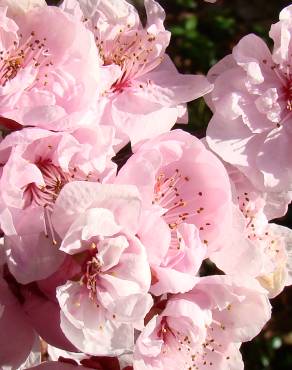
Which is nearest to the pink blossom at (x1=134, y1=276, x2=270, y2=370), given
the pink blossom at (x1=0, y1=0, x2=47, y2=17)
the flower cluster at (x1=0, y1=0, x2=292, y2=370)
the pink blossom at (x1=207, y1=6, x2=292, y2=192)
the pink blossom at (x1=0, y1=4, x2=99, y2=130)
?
the flower cluster at (x1=0, y1=0, x2=292, y2=370)

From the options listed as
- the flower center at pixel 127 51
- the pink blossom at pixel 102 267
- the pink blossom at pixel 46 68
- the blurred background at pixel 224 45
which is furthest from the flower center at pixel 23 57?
the blurred background at pixel 224 45

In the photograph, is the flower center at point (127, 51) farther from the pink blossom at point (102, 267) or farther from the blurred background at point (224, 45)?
the blurred background at point (224, 45)

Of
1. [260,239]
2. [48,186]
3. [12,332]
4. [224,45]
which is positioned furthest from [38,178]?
[224,45]

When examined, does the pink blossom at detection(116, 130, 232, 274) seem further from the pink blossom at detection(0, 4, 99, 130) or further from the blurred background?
the blurred background

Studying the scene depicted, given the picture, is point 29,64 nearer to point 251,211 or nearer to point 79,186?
point 79,186

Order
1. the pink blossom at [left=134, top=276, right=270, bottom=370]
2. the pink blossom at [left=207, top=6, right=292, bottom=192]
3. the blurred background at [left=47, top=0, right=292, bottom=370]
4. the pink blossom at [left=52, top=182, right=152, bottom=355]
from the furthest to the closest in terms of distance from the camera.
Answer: the blurred background at [left=47, top=0, right=292, bottom=370], the pink blossom at [left=207, top=6, right=292, bottom=192], the pink blossom at [left=134, top=276, right=270, bottom=370], the pink blossom at [left=52, top=182, right=152, bottom=355]

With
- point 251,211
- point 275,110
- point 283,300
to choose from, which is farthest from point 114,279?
point 283,300
